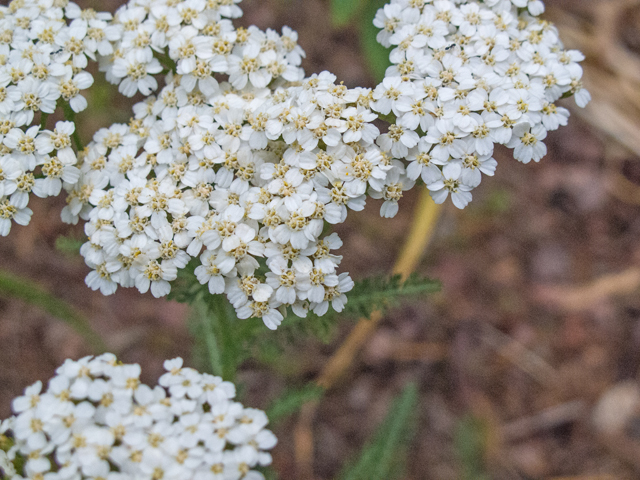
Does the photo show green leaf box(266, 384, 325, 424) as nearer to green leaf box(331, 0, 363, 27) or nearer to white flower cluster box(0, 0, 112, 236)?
white flower cluster box(0, 0, 112, 236)

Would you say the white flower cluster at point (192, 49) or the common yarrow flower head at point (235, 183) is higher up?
the white flower cluster at point (192, 49)

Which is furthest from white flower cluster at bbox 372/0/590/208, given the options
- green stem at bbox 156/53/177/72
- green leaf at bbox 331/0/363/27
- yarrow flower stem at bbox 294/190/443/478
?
yarrow flower stem at bbox 294/190/443/478

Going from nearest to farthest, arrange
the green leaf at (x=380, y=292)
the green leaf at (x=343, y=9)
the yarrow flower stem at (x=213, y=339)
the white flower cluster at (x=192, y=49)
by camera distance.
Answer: the white flower cluster at (x=192, y=49) → the green leaf at (x=380, y=292) → the yarrow flower stem at (x=213, y=339) → the green leaf at (x=343, y=9)

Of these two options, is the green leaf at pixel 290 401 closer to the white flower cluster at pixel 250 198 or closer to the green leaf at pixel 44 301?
the white flower cluster at pixel 250 198

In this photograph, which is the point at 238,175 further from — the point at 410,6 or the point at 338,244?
the point at 410,6

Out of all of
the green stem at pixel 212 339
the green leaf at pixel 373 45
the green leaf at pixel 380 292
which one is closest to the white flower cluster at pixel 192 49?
the green leaf at pixel 373 45

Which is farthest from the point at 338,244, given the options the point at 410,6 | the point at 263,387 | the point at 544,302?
the point at 544,302
